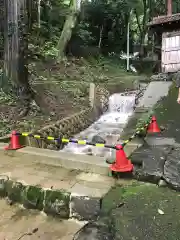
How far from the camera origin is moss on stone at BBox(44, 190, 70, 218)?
327 cm

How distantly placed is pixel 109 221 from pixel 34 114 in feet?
20.3

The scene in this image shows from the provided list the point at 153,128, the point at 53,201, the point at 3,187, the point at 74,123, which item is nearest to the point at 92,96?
the point at 74,123

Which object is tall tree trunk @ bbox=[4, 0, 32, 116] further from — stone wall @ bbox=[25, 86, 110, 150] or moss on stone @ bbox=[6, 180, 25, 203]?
moss on stone @ bbox=[6, 180, 25, 203]

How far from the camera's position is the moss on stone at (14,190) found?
3625 mm

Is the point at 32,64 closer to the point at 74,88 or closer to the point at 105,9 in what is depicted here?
the point at 74,88

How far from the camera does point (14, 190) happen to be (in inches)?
145

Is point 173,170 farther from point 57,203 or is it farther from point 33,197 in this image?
point 33,197

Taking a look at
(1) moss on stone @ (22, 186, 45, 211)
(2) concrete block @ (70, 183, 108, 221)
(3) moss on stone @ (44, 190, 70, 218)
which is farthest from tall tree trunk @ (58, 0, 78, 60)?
(2) concrete block @ (70, 183, 108, 221)


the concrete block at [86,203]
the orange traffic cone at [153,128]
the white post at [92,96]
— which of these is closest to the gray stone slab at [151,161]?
the concrete block at [86,203]

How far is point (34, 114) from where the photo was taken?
8.32 m

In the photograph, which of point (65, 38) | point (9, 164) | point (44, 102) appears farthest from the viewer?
point (65, 38)

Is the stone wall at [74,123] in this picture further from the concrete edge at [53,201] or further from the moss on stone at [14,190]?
the concrete edge at [53,201]

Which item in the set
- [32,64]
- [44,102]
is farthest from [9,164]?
[32,64]

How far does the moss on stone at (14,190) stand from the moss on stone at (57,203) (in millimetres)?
489
